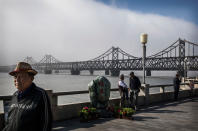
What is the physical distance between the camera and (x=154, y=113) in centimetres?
996

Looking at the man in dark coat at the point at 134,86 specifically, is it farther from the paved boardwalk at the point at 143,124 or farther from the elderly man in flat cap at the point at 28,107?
the elderly man in flat cap at the point at 28,107

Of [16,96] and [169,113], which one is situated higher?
[16,96]

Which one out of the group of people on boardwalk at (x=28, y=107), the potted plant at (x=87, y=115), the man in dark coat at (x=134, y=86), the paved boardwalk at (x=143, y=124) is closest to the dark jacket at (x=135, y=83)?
the man in dark coat at (x=134, y=86)

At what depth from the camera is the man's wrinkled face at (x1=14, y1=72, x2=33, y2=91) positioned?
8.94ft

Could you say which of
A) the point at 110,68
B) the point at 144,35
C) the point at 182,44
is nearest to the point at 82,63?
the point at 110,68

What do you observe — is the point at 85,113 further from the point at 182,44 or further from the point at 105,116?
the point at 182,44

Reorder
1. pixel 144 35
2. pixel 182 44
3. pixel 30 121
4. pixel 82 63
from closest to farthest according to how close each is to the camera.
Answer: pixel 30 121 < pixel 144 35 < pixel 182 44 < pixel 82 63

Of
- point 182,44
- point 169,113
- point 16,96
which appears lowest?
point 169,113

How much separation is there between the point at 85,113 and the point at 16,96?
5.63 metres

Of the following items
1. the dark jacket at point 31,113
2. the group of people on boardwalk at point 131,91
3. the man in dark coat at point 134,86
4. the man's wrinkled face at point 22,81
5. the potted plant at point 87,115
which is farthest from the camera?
the man in dark coat at point 134,86

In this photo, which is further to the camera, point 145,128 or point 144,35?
point 144,35

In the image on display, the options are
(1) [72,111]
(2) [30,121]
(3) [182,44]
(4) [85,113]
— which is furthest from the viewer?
(3) [182,44]

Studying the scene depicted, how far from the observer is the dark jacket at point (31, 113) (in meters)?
2.53

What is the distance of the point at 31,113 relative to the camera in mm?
2529
